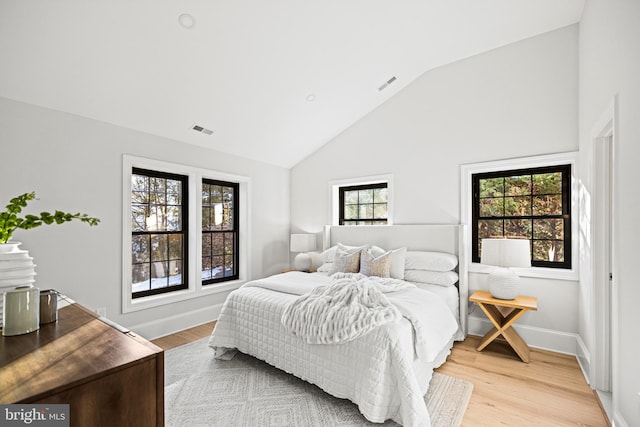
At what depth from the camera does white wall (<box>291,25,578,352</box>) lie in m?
3.05

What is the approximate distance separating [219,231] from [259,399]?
253cm

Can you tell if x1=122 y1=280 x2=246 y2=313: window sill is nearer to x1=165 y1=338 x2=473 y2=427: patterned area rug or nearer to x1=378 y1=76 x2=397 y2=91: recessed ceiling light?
x1=165 y1=338 x2=473 y2=427: patterned area rug

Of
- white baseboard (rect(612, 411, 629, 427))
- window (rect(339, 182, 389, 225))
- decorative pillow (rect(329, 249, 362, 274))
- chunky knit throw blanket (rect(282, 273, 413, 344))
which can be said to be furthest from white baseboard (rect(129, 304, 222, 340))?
white baseboard (rect(612, 411, 629, 427))

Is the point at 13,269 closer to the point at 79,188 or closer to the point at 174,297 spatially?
the point at 79,188

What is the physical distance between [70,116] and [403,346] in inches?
134

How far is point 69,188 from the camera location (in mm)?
2801

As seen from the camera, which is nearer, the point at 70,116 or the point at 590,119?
the point at 590,119

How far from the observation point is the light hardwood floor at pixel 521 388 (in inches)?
79.1

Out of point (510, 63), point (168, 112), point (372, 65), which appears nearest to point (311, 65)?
point (372, 65)

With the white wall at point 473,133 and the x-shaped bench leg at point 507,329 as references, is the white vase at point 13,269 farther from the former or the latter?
the white wall at point 473,133

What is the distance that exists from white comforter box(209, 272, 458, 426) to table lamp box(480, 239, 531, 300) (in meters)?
0.66

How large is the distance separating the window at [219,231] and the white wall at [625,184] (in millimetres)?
4008

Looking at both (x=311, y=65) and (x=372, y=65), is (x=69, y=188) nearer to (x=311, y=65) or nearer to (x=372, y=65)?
(x=311, y=65)

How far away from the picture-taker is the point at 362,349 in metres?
1.95
